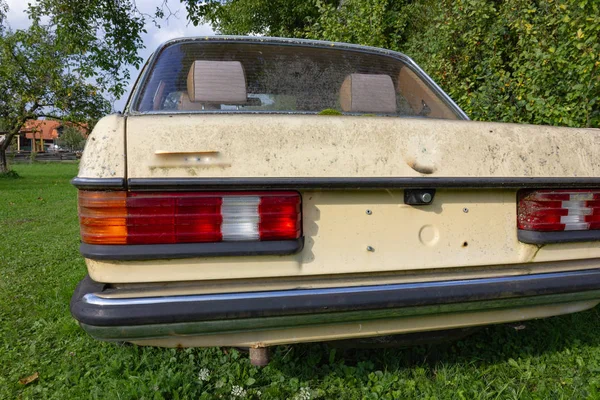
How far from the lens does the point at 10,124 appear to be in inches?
796

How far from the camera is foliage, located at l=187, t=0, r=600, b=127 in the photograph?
12.4 ft

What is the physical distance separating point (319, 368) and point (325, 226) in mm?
1039

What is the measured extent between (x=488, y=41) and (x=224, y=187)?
513 cm

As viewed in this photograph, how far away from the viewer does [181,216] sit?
4.75 ft

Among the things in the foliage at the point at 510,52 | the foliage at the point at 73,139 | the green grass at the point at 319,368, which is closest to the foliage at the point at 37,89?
the foliage at the point at 510,52

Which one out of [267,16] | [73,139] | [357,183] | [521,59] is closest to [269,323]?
[357,183]

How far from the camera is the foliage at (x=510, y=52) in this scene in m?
3.79

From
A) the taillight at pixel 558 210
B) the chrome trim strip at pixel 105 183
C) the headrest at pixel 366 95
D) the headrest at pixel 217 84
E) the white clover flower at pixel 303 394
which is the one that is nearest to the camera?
the chrome trim strip at pixel 105 183

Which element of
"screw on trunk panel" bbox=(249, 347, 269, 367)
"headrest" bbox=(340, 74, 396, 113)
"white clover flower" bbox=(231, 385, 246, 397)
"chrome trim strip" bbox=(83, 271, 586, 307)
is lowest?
"white clover flower" bbox=(231, 385, 246, 397)

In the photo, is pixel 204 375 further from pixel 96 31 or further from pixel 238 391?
pixel 96 31

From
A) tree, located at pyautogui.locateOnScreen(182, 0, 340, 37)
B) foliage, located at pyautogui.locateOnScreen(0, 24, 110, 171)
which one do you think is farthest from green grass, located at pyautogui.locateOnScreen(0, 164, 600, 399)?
foliage, located at pyautogui.locateOnScreen(0, 24, 110, 171)

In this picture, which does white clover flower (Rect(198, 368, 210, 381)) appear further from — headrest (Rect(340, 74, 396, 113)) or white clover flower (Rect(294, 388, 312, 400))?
headrest (Rect(340, 74, 396, 113))

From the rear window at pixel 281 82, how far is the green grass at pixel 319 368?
1256 mm

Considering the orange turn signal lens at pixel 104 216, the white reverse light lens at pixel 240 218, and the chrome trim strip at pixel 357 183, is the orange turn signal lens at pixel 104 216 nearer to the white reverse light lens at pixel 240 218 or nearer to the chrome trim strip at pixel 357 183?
the chrome trim strip at pixel 357 183
